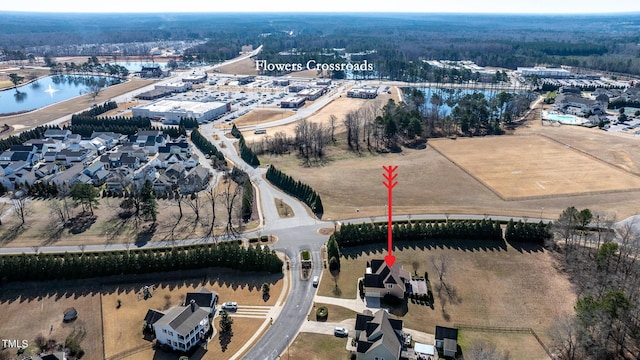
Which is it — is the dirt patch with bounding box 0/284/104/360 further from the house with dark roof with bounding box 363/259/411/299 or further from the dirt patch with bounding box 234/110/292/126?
the dirt patch with bounding box 234/110/292/126

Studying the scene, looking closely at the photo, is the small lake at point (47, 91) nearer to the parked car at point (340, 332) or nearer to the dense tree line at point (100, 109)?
the dense tree line at point (100, 109)

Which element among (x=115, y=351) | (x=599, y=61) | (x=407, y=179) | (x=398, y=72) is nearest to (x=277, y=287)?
(x=115, y=351)

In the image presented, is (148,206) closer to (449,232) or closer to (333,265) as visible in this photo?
(333,265)

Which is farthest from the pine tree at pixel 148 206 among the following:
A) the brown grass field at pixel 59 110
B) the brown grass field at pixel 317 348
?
the brown grass field at pixel 59 110

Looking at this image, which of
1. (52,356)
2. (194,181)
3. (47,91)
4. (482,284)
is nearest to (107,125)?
(194,181)

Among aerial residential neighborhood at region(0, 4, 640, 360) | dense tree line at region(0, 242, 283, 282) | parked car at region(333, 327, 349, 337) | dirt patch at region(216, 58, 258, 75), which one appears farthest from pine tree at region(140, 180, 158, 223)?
dirt patch at region(216, 58, 258, 75)

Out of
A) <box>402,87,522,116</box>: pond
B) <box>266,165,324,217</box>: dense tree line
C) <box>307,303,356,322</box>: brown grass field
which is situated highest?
<box>402,87,522,116</box>: pond
